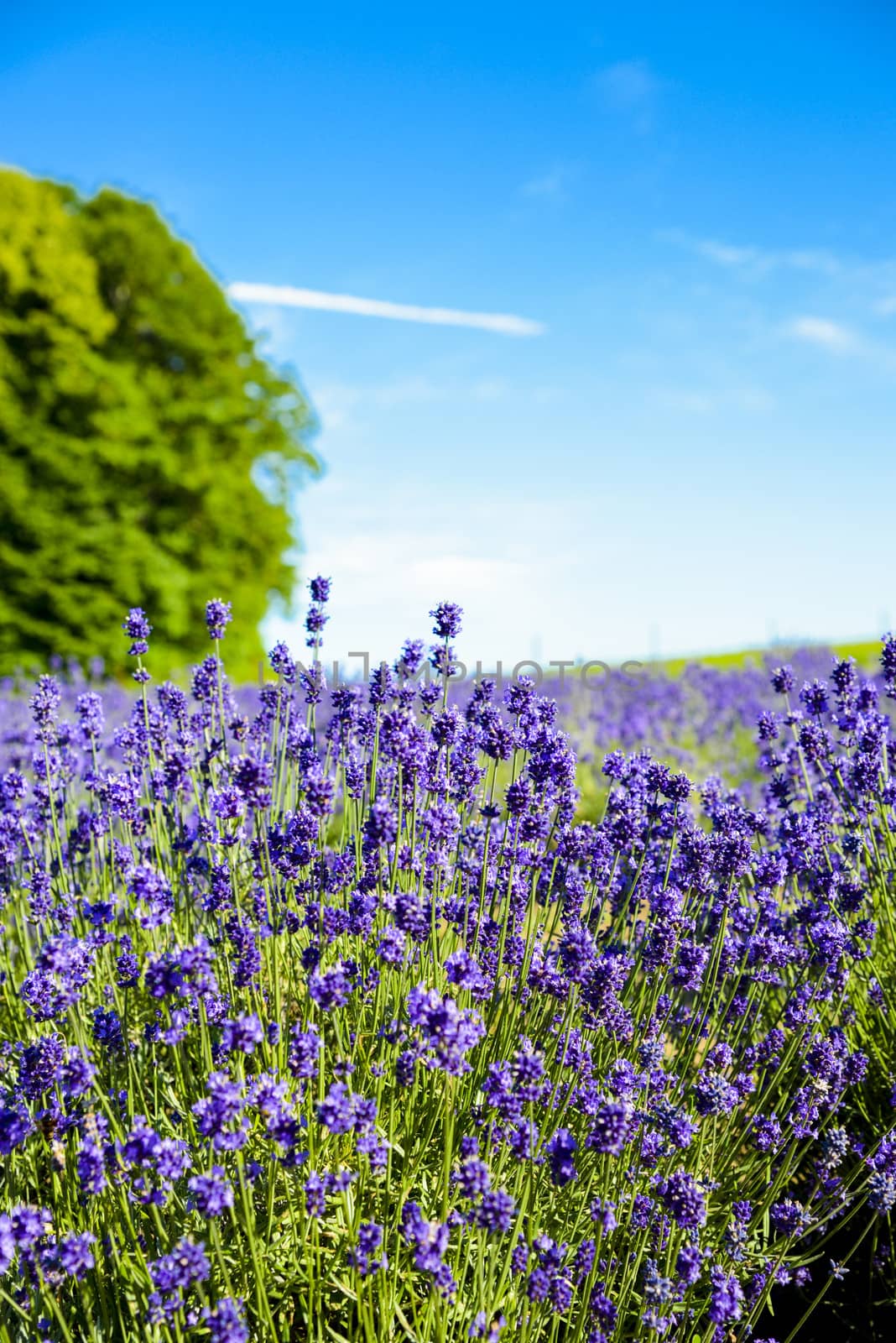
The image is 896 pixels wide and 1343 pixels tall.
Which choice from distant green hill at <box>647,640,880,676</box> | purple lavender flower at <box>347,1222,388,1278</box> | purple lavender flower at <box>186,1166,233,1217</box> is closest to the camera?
purple lavender flower at <box>186,1166,233,1217</box>

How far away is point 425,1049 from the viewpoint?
2533mm

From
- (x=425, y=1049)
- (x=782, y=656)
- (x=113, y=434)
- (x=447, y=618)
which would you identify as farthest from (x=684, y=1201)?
(x=113, y=434)

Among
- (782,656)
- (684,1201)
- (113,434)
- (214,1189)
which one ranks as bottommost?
(684,1201)

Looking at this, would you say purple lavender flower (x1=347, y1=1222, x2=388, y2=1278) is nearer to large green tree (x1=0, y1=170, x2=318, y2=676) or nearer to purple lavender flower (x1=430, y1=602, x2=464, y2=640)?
purple lavender flower (x1=430, y1=602, x2=464, y2=640)

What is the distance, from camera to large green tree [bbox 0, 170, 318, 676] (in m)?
19.2

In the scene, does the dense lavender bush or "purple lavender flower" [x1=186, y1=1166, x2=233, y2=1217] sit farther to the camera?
the dense lavender bush

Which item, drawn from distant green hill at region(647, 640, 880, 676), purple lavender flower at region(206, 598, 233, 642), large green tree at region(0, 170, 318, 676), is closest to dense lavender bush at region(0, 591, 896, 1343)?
purple lavender flower at region(206, 598, 233, 642)

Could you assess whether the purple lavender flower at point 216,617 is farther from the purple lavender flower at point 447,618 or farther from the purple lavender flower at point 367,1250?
the purple lavender flower at point 367,1250

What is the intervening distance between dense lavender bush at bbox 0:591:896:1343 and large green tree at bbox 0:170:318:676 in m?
16.4

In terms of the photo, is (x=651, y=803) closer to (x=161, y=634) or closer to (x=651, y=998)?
(x=651, y=998)

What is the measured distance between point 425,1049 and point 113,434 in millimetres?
19328

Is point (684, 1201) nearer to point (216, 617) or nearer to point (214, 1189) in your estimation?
point (214, 1189)

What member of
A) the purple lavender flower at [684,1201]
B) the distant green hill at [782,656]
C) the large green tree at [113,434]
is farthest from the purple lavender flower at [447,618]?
the large green tree at [113,434]

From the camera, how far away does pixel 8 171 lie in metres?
19.8
